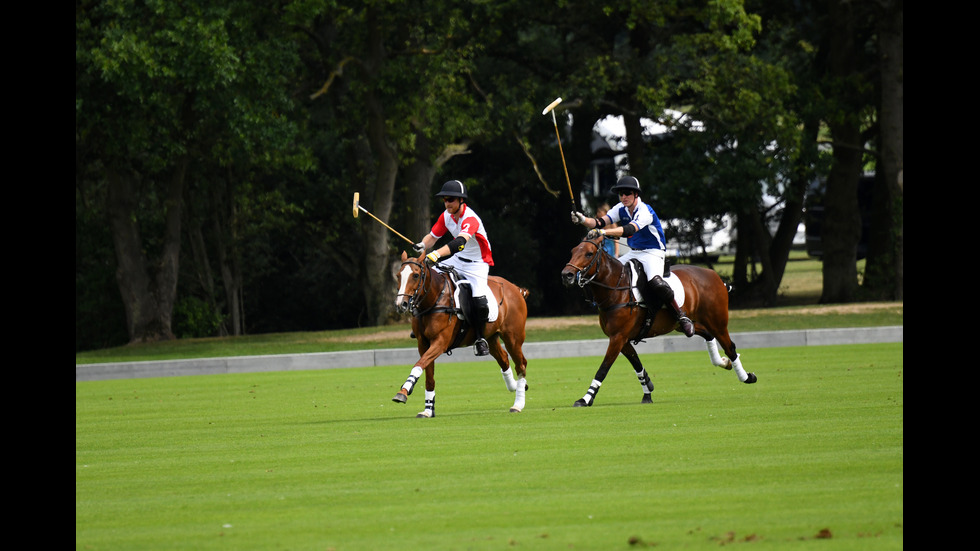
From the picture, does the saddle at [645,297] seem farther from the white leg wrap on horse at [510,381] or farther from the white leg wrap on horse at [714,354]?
the white leg wrap on horse at [510,381]

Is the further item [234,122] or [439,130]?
[439,130]

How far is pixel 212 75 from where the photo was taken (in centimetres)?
2681

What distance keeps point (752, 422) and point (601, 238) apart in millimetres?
2929

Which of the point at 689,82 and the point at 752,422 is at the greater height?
the point at 689,82

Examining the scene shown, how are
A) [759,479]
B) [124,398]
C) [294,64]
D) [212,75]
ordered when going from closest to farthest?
[759,479], [124,398], [212,75], [294,64]

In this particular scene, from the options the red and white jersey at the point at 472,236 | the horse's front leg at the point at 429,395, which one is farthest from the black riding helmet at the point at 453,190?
the horse's front leg at the point at 429,395

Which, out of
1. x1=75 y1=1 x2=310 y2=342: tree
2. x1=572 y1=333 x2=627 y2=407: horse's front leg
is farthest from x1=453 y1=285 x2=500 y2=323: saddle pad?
x1=75 y1=1 x2=310 y2=342: tree

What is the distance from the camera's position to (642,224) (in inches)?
541

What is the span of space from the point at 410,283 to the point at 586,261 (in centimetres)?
191

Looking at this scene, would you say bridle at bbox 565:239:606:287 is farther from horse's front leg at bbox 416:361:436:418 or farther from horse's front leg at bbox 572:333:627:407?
horse's front leg at bbox 416:361:436:418

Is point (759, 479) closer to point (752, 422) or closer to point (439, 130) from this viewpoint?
point (752, 422)

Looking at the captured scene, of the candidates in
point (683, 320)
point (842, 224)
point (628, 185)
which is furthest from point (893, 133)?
point (628, 185)

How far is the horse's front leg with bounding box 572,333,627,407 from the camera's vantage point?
13.1 metres
